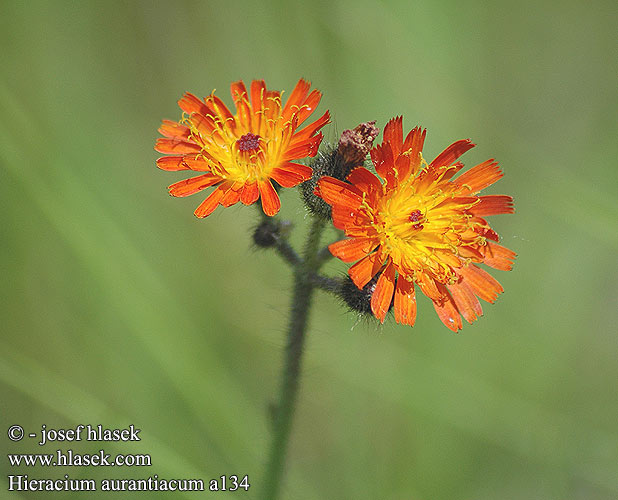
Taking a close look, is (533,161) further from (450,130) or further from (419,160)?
(419,160)

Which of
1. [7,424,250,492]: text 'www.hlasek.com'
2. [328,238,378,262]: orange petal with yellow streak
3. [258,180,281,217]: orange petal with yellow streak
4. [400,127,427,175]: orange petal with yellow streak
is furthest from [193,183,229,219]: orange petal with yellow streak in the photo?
[7,424,250,492]: text 'www.hlasek.com'

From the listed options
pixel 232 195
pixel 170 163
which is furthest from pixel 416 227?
pixel 170 163

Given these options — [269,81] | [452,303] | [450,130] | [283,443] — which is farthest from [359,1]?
[283,443]

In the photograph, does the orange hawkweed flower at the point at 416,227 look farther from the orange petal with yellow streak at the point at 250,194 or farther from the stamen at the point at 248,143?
the stamen at the point at 248,143

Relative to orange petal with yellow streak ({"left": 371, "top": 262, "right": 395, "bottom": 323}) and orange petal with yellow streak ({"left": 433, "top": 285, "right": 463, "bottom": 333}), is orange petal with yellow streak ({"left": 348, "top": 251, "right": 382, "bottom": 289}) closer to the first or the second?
orange petal with yellow streak ({"left": 371, "top": 262, "right": 395, "bottom": 323})

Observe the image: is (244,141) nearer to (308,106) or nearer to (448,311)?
(308,106)
